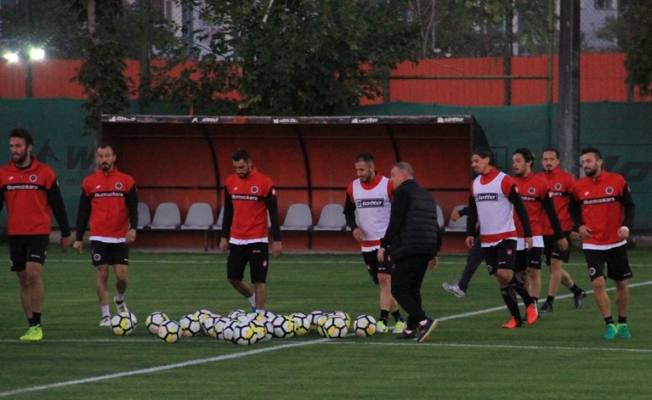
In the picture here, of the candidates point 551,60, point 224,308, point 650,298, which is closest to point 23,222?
point 224,308

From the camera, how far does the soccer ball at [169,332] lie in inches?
483

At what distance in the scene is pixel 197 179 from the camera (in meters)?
26.8

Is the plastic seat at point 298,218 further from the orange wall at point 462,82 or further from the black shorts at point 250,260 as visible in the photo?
the black shorts at point 250,260

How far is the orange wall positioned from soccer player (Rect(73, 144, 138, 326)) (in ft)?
46.7

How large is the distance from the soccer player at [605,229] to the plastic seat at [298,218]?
1354 centimetres

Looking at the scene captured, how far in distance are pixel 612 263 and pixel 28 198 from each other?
6.12m

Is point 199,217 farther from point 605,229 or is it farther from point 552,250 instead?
point 605,229

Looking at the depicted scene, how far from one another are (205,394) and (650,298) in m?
9.44

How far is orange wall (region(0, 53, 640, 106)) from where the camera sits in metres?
26.6

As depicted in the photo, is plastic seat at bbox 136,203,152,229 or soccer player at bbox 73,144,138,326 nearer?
soccer player at bbox 73,144,138,326

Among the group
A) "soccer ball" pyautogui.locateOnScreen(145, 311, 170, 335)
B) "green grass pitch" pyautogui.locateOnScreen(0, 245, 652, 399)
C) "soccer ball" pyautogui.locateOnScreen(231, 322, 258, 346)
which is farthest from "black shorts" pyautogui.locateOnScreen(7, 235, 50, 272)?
"soccer ball" pyautogui.locateOnScreen(231, 322, 258, 346)

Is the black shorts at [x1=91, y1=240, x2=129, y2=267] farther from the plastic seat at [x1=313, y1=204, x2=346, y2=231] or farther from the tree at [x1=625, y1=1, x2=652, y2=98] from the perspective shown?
the tree at [x1=625, y1=1, x2=652, y2=98]

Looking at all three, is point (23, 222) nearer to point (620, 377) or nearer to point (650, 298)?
point (620, 377)

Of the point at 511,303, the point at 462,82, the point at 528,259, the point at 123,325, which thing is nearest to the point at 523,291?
the point at 511,303
